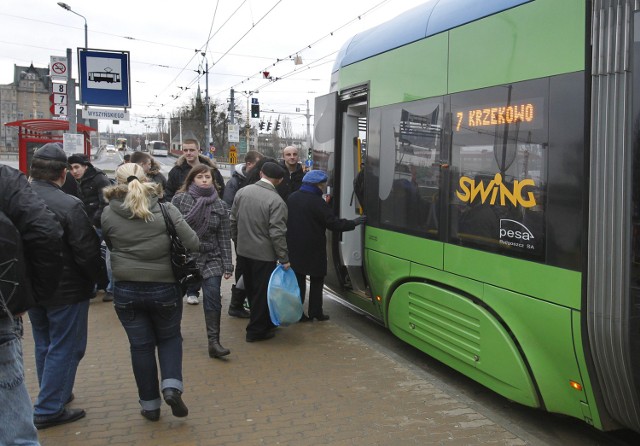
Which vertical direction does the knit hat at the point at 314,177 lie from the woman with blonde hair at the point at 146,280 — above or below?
above

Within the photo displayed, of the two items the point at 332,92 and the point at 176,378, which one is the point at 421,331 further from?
the point at 332,92

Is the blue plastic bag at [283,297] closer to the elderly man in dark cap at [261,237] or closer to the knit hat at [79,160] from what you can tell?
the elderly man in dark cap at [261,237]

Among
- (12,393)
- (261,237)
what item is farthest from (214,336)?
Result: (12,393)

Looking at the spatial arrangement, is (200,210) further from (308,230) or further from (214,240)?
(308,230)

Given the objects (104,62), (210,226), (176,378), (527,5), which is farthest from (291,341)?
(104,62)

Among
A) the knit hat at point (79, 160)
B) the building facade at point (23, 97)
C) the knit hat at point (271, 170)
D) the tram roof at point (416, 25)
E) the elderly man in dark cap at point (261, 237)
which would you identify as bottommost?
the elderly man in dark cap at point (261, 237)

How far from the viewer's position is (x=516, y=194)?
11.3 ft

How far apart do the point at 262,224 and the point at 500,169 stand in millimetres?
2425

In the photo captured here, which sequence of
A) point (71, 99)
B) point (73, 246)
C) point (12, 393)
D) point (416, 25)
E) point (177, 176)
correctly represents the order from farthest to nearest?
1. point (71, 99)
2. point (177, 176)
3. point (416, 25)
4. point (73, 246)
5. point (12, 393)

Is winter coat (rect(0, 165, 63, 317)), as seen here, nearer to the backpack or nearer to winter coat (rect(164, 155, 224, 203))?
the backpack

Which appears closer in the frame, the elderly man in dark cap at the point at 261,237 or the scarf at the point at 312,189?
the elderly man in dark cap at the point at 261,237

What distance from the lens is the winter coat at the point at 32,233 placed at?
97.0 inches

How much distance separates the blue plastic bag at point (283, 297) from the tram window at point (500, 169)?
73.1 inches

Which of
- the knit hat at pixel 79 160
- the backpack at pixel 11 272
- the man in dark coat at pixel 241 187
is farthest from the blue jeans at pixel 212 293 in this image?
the knit hat at pixel 79 160
